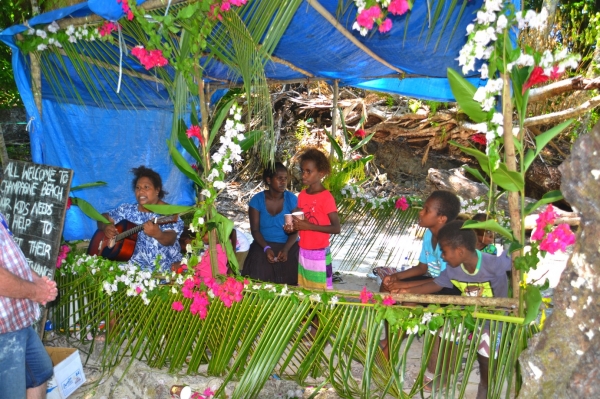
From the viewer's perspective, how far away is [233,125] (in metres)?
3.21

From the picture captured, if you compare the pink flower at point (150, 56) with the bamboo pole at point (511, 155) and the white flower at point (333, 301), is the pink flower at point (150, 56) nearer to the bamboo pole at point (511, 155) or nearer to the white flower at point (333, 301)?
the white flower at point (333, 301)

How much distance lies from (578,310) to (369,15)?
1.48 meters

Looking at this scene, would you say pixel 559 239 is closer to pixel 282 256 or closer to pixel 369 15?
pixel 369 15

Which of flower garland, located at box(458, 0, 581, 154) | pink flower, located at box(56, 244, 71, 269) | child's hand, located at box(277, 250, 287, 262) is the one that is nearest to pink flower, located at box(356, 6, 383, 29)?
flower garland, located at box(458, 0, 581, 154)

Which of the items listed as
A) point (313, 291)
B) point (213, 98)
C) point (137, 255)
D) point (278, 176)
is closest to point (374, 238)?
point (278, 176)

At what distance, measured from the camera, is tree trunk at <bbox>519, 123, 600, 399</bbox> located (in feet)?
5.88

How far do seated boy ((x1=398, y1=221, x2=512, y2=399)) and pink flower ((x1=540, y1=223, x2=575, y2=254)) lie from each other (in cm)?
68

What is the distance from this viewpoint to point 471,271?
3135mm

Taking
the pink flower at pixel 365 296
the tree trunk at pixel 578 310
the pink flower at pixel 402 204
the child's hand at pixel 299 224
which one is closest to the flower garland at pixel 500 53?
the tree trunk at pixel 578 310

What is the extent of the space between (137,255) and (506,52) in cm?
298

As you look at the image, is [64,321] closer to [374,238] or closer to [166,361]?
[166,361]

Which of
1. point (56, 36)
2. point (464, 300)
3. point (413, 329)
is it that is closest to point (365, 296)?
point (413, 329)

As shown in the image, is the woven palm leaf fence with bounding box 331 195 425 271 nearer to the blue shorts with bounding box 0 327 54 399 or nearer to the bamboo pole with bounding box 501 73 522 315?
the bamboo pole with bounding box 501 73 522 315

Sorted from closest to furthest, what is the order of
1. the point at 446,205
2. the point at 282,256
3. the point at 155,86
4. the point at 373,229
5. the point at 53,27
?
the point at 53,27
the point at 446,205
the point at 282,256
the point at 155,86
the point at 373,229
